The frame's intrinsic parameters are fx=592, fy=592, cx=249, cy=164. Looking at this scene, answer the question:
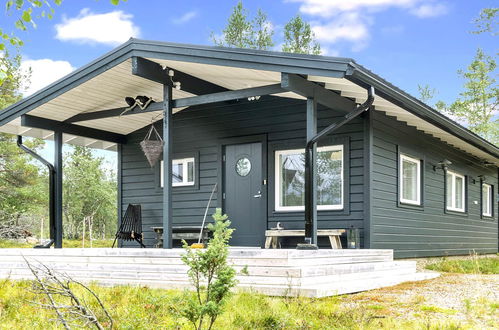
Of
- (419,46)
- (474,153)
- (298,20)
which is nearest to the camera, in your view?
(474,153)

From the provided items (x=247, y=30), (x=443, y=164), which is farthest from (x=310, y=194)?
(x=247, y=30)

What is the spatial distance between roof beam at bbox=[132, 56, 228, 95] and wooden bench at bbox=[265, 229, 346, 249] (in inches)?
93.2

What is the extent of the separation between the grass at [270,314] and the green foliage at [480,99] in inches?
886

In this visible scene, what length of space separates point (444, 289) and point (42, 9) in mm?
5571

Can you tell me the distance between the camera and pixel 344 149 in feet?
29.4

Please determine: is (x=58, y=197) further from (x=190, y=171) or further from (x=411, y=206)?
(x=411, y=206)

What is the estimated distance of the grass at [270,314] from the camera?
4246 millimetres

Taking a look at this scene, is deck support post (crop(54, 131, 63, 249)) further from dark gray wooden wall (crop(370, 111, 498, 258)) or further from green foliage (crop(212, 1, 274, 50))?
green foliage (crop(212, 1, 274, 50))

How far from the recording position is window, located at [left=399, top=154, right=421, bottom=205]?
1014 centimetres

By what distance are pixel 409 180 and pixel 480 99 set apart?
18.1m

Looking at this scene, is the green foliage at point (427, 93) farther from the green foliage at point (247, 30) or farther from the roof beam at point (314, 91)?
the roof beam at point (314, 91)

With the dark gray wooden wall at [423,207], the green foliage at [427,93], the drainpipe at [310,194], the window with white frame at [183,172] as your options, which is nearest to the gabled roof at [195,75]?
the dark gray wooden wall at [423,207]

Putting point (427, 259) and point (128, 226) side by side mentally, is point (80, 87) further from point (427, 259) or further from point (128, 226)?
point (427, 259)

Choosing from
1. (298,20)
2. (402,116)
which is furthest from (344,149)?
(298,20)
